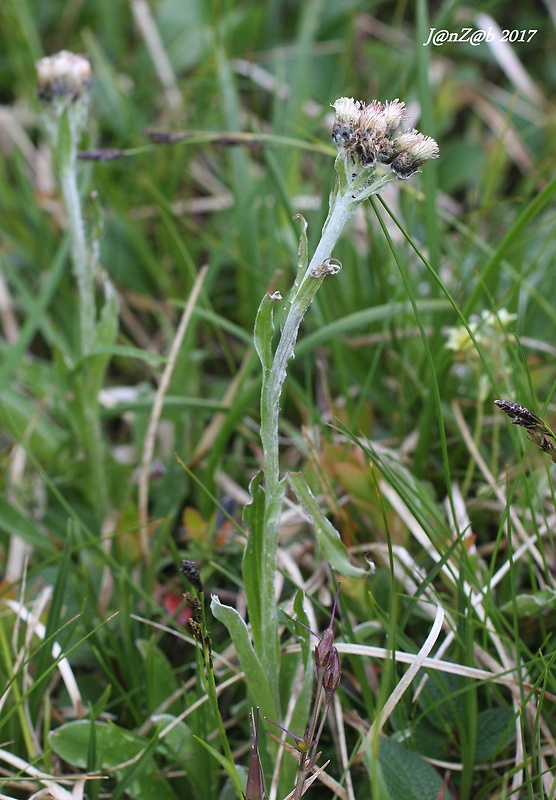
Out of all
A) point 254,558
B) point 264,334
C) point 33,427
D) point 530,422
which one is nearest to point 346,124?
point 264,334

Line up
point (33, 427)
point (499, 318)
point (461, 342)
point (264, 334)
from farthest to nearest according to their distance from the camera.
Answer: point (33, 427)
point (461, 342)
point (499, 318)
point (264, 334)

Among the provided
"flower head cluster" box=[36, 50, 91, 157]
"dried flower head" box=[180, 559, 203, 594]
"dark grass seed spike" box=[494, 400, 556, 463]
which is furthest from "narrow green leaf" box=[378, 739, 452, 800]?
"flower head cluster" box=[36, 50, 91, 157]

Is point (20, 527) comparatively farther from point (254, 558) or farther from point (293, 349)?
point (293, 349)

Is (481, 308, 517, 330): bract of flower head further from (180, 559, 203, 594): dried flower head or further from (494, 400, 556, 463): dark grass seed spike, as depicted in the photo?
(180, 559, 203, 594): dried flower head

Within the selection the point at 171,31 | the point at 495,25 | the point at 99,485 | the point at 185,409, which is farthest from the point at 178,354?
the point at 495,25

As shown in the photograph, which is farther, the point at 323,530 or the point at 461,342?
the point at 461,342

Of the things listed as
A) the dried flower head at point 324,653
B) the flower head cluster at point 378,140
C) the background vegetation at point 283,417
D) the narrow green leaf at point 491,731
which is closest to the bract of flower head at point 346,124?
the flower head cluster at point 378,140

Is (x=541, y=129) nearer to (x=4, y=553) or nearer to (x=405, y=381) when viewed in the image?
(x=405, y=381)
